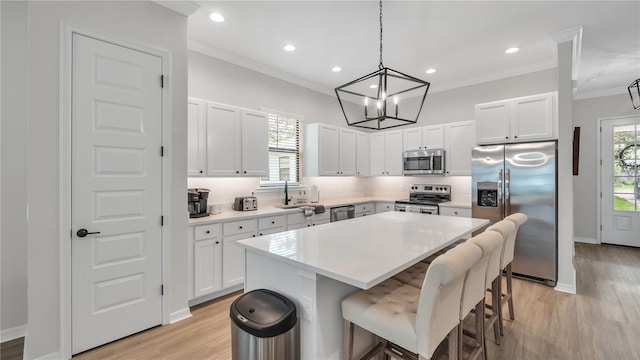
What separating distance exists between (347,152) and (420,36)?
2.38m

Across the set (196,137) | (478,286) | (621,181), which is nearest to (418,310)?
(478,286)

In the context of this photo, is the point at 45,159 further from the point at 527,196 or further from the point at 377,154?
the point at 527,196

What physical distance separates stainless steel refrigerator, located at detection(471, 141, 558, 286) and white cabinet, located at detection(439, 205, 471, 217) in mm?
252

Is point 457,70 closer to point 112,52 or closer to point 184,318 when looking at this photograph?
point 112,52

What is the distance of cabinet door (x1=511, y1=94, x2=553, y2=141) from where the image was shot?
3.60 m

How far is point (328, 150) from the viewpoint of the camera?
491 centimetres

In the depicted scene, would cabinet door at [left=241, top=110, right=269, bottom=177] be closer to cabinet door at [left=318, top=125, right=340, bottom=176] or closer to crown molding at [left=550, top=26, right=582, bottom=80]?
cabinet door at [left=318, top=125, right=340, bottom=176]

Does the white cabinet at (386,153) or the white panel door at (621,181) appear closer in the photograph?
the white panel door at (621,181)

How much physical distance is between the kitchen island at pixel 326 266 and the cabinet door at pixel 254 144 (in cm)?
174

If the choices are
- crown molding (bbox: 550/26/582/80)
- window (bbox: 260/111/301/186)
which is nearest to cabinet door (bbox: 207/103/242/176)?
window (bbox: 260/111/301/186)

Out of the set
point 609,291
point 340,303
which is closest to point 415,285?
point 340,303

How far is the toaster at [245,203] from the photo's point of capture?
3697 mm

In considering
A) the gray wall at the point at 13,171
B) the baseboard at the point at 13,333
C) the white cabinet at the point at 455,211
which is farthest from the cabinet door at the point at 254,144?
the white cabinet at the point at 455,211

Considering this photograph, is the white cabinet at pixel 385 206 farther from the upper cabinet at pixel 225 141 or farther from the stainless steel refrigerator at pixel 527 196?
the upper cabinet at pixel 225 141
